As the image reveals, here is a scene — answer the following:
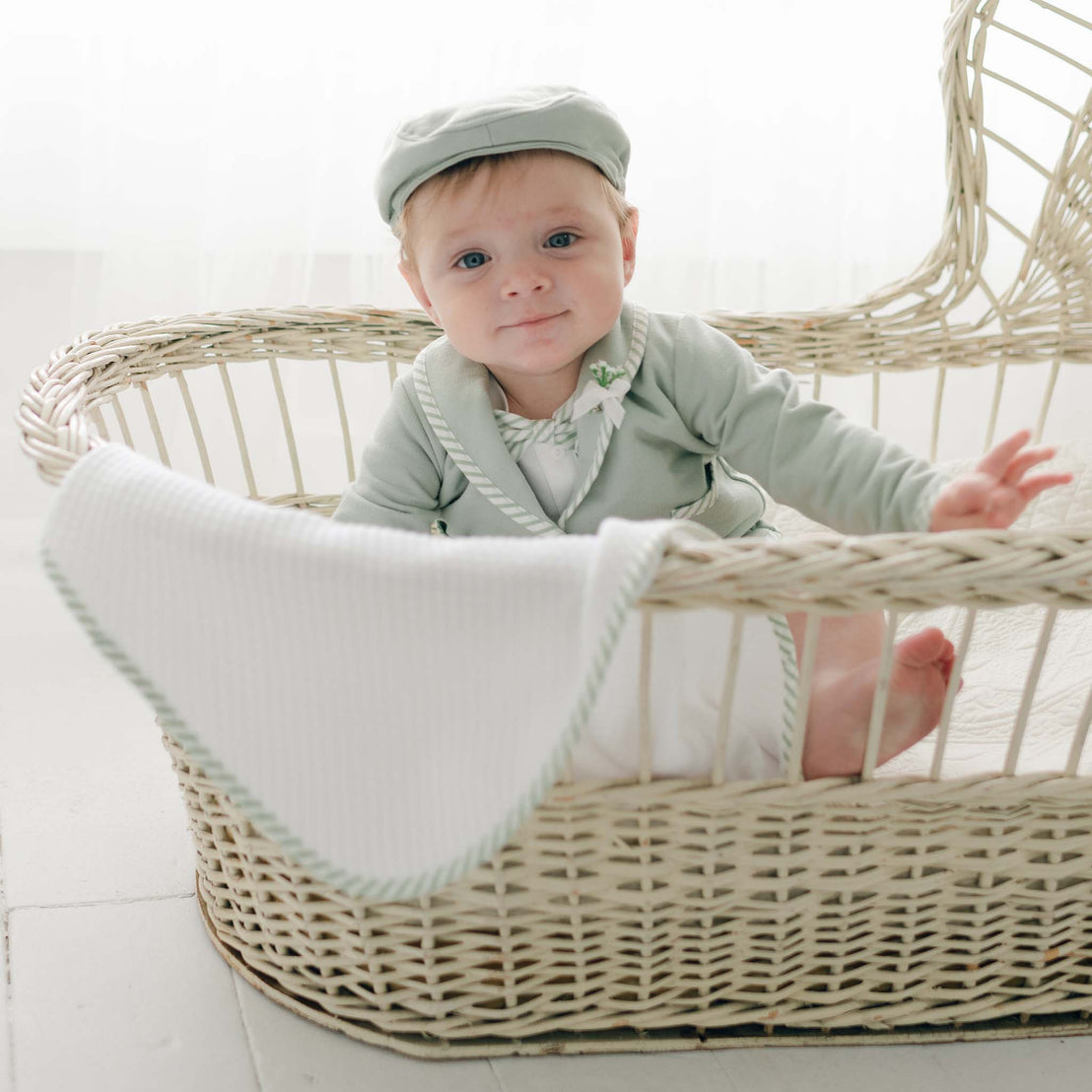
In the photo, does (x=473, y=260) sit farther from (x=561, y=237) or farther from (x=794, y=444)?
(x=794, y=444)

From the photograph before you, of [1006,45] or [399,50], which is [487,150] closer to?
[399,50]

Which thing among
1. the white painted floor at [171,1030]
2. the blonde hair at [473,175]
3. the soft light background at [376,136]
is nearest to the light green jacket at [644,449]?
the blonde hair at [473,175]

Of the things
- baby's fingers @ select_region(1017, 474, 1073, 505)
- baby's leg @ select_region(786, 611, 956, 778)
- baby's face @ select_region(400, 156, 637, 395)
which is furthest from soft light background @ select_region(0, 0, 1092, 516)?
baby's fingers @ select_region(1017, 474, 1073, 505)

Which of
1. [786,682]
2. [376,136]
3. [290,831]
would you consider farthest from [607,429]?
[376,136]

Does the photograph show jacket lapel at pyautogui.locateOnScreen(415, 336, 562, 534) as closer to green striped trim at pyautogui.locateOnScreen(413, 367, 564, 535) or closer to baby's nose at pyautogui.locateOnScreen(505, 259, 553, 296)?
green striped trim at pyautogui.locateOnScreen(413, 367, 564, 535)

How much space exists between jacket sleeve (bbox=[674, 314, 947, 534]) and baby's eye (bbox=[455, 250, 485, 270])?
0.55 feet

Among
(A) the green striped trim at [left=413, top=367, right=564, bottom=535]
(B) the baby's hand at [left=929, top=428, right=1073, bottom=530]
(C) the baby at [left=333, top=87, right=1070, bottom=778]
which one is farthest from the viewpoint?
(A) the green striped trim at [left=413, top=367, right=564, bottom=535]

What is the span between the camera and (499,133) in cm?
86

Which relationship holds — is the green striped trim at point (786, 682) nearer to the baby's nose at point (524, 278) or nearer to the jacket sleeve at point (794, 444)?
the jacket sleeve at point (794, 444)

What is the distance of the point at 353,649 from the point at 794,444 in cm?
40

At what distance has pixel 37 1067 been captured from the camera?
2.63 feet

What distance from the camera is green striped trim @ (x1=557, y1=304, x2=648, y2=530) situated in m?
0.95

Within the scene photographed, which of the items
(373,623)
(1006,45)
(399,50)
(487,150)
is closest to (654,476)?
(487,150)

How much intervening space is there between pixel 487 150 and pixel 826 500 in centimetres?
32
